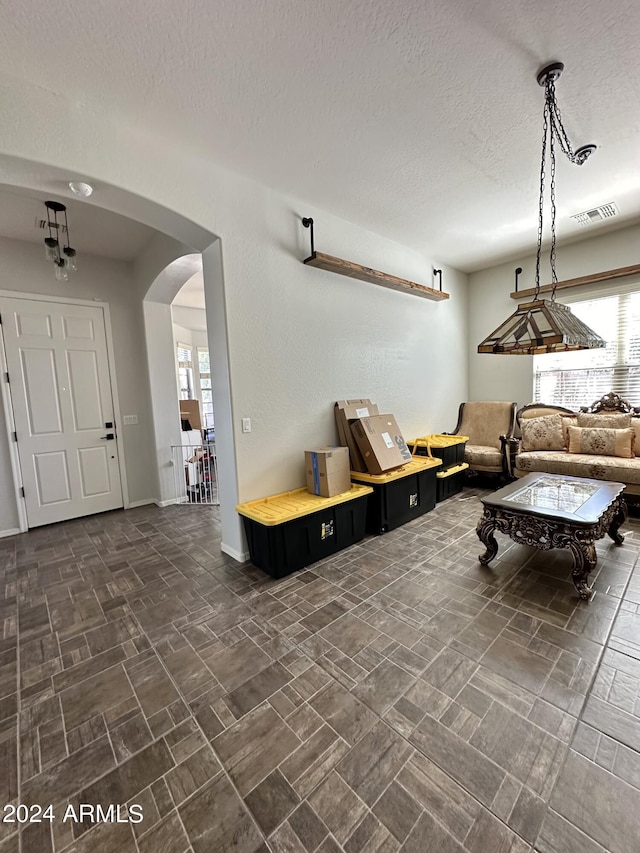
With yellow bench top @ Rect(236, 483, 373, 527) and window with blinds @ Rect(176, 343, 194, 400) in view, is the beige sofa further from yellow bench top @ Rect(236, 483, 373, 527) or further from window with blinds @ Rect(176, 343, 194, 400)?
window with blinds @ Rect(176, 343, 194, 400)

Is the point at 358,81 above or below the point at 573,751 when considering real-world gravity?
above

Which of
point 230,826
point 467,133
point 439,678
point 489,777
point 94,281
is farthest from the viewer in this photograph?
point 94,281

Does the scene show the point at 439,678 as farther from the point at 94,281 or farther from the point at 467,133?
the point at 94,281

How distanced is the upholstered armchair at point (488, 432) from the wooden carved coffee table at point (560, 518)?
1.49 metres

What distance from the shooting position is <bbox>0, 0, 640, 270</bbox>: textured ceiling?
1614 millimetres

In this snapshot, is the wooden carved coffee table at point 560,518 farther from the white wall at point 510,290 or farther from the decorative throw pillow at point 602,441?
the white wall at point 510,290

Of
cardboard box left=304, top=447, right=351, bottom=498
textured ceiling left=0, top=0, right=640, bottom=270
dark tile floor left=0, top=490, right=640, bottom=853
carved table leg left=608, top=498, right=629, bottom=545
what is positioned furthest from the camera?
cardboard box left=304, top=447, right=351, bottom=498

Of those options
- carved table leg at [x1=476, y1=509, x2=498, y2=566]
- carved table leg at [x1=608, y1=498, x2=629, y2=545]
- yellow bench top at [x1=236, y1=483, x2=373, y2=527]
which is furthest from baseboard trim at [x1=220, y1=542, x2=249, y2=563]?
carved table leg at [x1=608, y1=498, x2=629, y2=545]

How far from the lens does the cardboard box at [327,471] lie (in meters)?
3.05

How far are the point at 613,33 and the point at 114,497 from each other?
5643 millimetres

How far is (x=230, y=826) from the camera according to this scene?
1.13m

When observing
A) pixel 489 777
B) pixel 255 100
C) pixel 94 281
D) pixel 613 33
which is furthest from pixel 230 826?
pixel 94 281

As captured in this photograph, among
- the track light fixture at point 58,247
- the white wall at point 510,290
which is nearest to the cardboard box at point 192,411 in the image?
the track light fixture at point 58,247

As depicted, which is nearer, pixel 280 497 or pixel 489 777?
pixel 489 777
